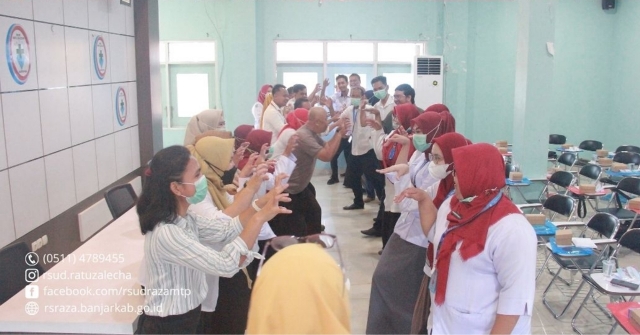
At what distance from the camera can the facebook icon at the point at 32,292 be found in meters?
2.65

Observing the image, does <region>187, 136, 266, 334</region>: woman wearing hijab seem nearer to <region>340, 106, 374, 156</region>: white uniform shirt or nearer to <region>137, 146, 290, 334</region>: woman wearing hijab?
<region>137, 146, 290, 334</region>: woman wearing hijab

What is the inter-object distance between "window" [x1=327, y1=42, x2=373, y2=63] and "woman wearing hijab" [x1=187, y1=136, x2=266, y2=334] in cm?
794

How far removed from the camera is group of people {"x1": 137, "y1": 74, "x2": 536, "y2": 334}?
1.30 m

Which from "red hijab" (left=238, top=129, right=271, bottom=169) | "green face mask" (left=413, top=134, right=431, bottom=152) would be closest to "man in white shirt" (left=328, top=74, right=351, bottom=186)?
"red hijab" (left=238, top=129, right=271, bottom=169)

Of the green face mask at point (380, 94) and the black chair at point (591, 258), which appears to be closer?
the black chair at point (591, 258)

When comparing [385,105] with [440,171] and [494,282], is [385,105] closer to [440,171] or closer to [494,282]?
[440,171]

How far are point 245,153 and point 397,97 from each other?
274 centimetres

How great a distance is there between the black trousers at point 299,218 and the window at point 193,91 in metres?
6.34

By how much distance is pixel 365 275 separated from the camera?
5.41 m

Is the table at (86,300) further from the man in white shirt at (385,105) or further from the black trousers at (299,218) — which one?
the man in white shirt at (385,105)

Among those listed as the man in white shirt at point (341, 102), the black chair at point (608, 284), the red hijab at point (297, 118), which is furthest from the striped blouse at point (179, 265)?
the man in white shirt at point (341, 102)

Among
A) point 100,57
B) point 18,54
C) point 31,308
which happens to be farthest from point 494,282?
point 100,57

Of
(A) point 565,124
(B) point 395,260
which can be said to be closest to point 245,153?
(B) point 395,260

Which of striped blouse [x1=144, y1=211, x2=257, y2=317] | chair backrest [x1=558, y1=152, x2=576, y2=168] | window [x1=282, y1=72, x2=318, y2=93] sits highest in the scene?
window [x1=282, y1=72, x2=318, y2=93]
